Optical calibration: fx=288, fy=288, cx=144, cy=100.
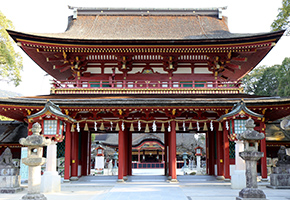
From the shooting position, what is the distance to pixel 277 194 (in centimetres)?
1274

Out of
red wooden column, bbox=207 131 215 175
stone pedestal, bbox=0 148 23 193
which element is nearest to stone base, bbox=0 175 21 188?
stone pedestal, bbox=0 148 23 193

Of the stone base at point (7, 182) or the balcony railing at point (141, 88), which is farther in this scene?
the balcony railing at point (141, 88)

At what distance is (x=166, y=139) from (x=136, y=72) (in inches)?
218

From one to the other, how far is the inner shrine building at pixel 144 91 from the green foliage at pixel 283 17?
4455 mm

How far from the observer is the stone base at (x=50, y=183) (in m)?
13.9

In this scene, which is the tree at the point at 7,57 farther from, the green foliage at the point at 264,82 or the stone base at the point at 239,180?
the green foliage at the point at 264,82

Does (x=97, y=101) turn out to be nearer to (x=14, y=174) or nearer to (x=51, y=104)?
(x=51, y=104)

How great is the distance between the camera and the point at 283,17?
21.7m

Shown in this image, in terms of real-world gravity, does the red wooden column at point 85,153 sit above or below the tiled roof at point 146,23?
below

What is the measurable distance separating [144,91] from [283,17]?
41.2ft

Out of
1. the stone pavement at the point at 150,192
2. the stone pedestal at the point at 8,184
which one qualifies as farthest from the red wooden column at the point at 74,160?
the stone pedestal at the point at 8,184

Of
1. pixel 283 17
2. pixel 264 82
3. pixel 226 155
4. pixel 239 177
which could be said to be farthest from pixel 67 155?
pixel 264 82

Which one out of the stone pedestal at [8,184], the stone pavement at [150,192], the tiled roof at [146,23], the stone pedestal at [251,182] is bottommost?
the stone pavement at [150,192]

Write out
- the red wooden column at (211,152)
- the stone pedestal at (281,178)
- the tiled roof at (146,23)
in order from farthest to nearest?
the tiled roof at (146,23), the red wooden column at (211,152), the stone pedestal at (281,178)
